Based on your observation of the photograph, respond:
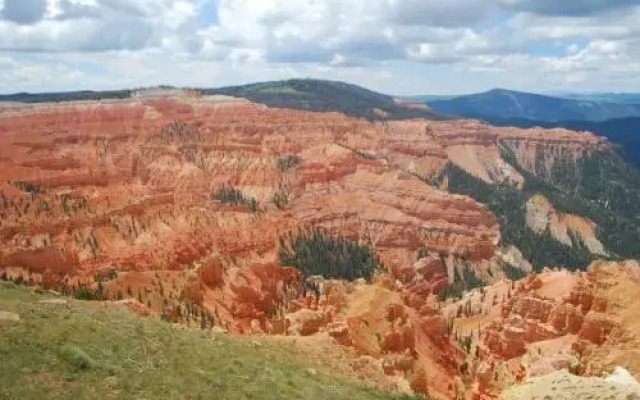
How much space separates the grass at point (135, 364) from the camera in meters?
20.5

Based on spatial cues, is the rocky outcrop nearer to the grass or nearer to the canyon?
the canyon

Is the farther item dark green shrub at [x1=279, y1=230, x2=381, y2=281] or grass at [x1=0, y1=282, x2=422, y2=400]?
dark green shrub at [x1=279, y1=230, x2=381, y2=281]

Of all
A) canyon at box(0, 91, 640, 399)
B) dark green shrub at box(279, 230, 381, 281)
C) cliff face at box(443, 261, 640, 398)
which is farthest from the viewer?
dark green shrub at box(279, 230, 381, 281)

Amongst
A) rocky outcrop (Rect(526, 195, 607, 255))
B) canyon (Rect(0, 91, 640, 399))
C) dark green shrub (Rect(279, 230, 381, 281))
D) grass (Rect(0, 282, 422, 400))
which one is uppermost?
grass (Rect(0, 282, 422, 400))

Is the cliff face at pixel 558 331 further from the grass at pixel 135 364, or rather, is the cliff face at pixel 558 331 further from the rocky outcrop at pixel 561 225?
the rocky outcrop at pixel 561 225

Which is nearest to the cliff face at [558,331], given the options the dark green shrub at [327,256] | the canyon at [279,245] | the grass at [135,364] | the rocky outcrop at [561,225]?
the canyon at [279,245]

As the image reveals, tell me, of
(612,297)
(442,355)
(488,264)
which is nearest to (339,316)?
(442,355)

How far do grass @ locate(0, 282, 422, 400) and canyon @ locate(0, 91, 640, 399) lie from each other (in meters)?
6.75

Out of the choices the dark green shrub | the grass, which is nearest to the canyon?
the dark green shrub

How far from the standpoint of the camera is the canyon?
44656 millimetres

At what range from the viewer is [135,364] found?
2339cm

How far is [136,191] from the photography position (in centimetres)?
12044

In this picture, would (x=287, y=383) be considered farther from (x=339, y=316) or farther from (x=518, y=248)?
(x=518, y=248)

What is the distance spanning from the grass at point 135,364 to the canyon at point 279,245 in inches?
266
